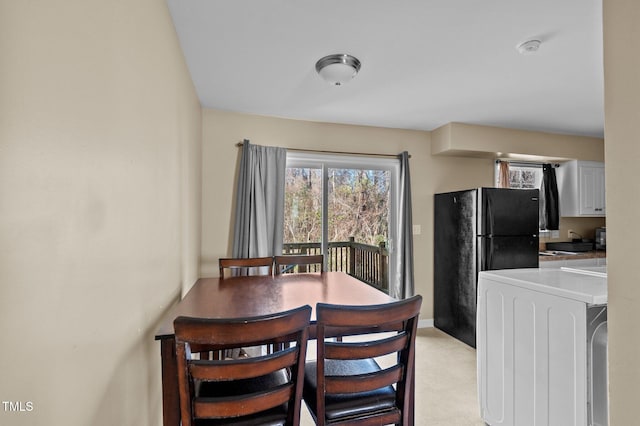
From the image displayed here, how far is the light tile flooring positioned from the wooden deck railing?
2.85 ft

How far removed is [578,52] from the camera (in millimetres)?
2113

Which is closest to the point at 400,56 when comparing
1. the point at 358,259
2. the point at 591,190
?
the point at 358,259

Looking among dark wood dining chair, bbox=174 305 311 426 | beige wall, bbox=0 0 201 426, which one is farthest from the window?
dark wood dining chair, bbox=174 305 311 426

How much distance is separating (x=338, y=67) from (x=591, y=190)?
417 centimetres

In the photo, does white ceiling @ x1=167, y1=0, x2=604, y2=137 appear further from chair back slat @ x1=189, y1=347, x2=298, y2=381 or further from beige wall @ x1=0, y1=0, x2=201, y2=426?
chair back slat @ x1=189, y1=347, x2=298, y2=381

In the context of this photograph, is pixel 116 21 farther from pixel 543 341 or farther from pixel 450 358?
pixel 450 358

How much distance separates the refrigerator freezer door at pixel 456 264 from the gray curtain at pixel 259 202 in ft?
6.50

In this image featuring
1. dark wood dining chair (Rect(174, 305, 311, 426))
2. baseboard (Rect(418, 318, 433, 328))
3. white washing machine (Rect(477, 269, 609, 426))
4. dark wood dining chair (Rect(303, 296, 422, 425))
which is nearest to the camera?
dark wood dining chair (Rect(174, 305, 311, 426))

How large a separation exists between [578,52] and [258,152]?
273cm

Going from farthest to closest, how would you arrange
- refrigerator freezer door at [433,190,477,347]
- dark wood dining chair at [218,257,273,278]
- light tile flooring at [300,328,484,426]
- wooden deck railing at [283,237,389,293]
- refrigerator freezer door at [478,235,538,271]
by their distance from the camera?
wooden deck railing at [283,237,389,293] → refrigerator freezer door at [433,190,477,347] → refrigerator freezer door at [478,235,538,271] → dark wood dining chair at [218,257,273,278] → light tile flooring at [300,328,484,426]

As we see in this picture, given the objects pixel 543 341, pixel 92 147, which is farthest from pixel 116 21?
pixel 543 341

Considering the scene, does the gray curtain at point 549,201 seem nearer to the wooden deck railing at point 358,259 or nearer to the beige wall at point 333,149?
the beige wall at point 333,149

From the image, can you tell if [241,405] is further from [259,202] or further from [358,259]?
[358,259]

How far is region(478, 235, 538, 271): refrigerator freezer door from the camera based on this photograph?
10.6 ft
